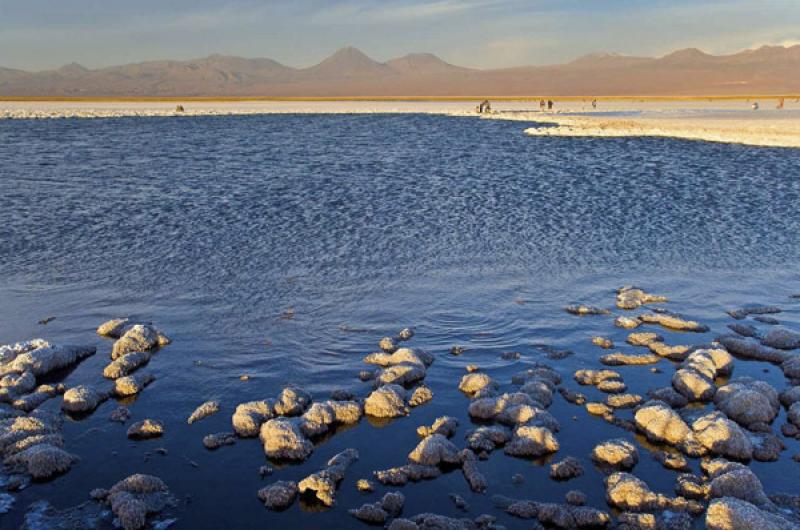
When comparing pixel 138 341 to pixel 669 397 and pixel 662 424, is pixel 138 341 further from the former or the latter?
pixel 669 397

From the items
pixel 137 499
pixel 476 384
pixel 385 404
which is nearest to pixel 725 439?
pixel 476 384

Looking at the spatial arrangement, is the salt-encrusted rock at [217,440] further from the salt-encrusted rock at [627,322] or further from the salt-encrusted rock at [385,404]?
the salt-encrusted rock at [627,322]

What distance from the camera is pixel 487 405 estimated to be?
11.9m

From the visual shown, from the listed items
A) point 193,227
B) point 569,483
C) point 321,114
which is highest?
point 321,114

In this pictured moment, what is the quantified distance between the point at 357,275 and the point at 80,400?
30.0 ft

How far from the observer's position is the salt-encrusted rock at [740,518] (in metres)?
8.38

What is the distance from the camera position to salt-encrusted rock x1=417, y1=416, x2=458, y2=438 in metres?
11.3

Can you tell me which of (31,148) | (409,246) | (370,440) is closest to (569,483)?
(370,440)

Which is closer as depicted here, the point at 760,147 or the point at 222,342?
the point at 222,342

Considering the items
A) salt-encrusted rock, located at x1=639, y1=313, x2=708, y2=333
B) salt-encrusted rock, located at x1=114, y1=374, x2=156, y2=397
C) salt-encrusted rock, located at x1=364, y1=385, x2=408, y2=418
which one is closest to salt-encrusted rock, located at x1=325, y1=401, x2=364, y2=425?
salt-encrusted rock, located at x1=364, y1=385, x2=408, y2=418

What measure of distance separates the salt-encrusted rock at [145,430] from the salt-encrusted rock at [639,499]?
729 centimetres

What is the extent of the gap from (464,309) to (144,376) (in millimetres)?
7708

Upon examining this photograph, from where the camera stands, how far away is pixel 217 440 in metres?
11.1

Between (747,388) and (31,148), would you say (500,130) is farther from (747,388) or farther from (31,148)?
(747,388)
